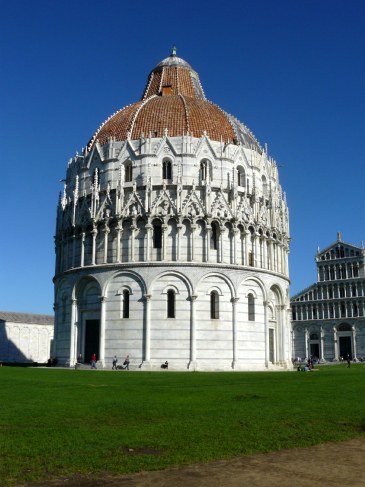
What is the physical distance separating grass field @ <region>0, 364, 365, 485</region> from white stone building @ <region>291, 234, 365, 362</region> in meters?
90.0

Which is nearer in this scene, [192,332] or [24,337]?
[192,332]

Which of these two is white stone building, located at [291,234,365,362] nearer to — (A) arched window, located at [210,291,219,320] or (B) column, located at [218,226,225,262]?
(A) arched window, located at [210,291,219,320]

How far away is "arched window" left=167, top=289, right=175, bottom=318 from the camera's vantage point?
46.3 metres

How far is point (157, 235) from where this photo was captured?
48.2 m

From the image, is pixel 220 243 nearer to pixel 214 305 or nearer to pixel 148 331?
pixel 214 305

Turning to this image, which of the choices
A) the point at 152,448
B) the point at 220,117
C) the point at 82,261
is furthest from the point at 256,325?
the point at 152,448

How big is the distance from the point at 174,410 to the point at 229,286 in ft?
104

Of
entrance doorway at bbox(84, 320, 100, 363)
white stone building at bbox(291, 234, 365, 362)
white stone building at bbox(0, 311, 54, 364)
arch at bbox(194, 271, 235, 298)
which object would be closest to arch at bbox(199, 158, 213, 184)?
arch at bbox(194, 271, 235, 298)

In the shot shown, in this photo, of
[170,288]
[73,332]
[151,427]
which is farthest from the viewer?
[73,332]

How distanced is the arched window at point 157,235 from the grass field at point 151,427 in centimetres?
2703

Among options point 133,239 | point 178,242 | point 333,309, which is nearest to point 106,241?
point 133,239

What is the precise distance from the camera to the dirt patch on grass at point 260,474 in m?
8.52

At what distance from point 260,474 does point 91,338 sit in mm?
41498

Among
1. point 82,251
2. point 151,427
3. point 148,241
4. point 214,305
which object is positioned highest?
point 148,241
